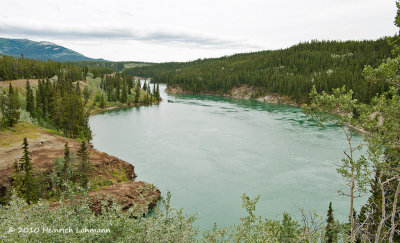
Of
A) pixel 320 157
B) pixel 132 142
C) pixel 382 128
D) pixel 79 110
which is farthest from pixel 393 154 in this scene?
pixel 79 110

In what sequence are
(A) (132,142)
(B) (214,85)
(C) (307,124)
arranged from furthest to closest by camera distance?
(B) (214,85) < (C) (307,124) < (A) (132,142)

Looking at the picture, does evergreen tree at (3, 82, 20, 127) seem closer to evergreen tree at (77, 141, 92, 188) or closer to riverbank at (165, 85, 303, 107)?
evergreen tree at (77, 141, 92, 188)

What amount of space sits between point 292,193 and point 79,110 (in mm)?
54232

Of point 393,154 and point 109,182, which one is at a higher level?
point 393,154

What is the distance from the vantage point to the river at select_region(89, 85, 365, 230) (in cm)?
3403

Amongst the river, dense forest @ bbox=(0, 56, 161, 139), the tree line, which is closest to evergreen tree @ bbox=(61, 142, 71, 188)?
the river

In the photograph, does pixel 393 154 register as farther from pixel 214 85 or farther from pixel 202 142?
pixel 214 85

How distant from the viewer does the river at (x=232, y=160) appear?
34031mm

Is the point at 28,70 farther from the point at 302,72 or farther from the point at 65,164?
the point at 302,72

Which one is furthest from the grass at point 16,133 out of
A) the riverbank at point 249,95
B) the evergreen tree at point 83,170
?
the riverbank at point 249,95

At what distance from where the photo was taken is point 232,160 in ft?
164

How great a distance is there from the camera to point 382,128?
13891 mm

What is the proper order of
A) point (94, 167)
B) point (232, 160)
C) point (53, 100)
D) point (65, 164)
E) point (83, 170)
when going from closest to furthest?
point (65, 164)
point (83, 170)
point (94, 167)
point (232, 160)
point (53, 100)

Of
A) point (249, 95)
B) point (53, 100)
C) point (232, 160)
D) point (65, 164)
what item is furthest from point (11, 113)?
point (249, 95)
